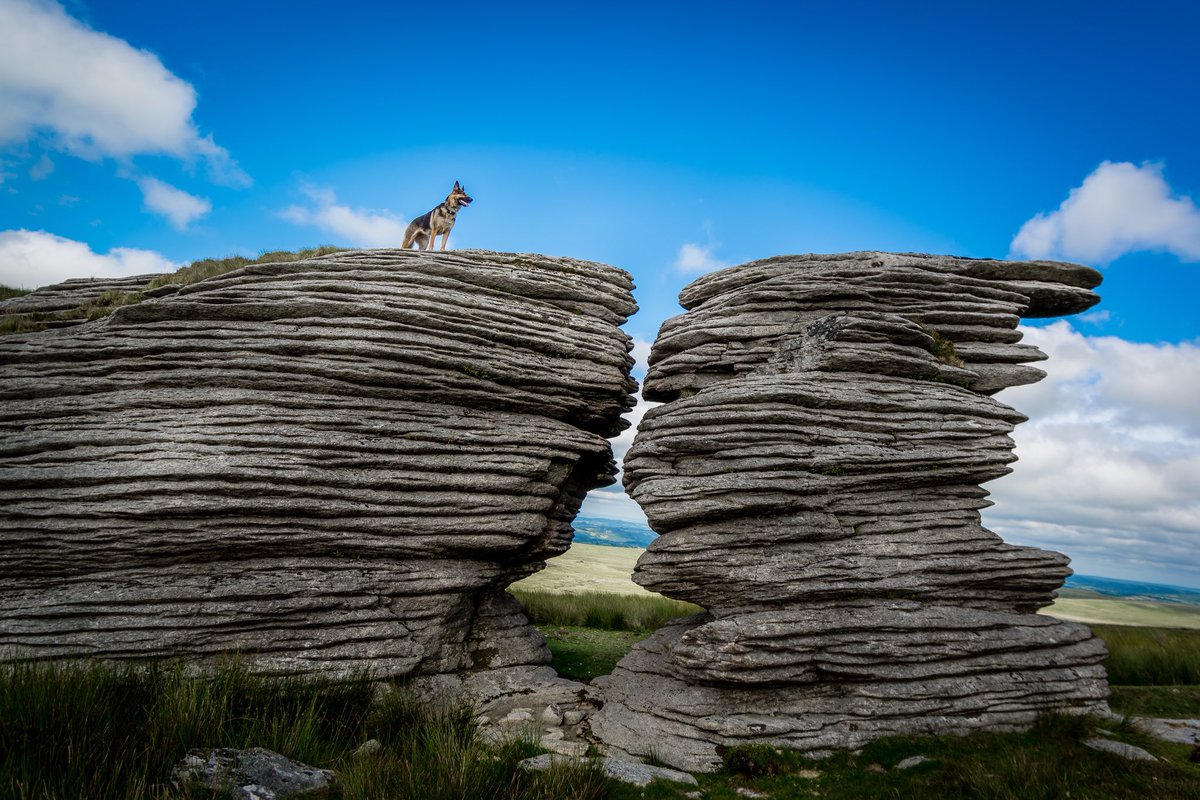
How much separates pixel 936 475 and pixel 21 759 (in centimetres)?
1657

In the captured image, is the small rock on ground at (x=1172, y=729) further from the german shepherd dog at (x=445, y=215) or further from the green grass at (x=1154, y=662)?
the german shepherd dog at (x=445, y=215)

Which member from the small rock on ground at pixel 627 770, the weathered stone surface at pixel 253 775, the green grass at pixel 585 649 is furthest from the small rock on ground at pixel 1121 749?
the weathered stone surface at pixel 253 775

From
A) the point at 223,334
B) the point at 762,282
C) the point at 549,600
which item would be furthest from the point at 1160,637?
the point at 223,334

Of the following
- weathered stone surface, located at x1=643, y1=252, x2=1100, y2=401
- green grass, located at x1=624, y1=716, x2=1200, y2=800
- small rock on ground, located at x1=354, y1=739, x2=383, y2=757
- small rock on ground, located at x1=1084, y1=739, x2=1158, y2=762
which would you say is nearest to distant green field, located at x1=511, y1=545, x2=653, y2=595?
weathered stone surface, located at x1=643, y1=252, x2=1100, y2=401

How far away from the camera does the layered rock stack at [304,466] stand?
12.8 m

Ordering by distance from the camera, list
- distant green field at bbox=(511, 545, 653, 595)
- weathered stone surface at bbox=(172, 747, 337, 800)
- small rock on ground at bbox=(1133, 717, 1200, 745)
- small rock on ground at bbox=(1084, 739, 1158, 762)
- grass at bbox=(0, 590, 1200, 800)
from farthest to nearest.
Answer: distant green field at bbox=(511, 545, 653, 595) < small rock on ground at bbox=(1133, 717, 1200, 745) < small rock on ground at bbox=(1084, 739, 1158, 762) < grass at bbox=(0, 590, 1200, 800) < weathered stone surface at bbox=(172, 747, 337, 800)

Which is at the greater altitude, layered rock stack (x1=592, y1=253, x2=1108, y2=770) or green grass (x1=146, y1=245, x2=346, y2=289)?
green grass (x1=146, y1=245, x2=346, y2=289)

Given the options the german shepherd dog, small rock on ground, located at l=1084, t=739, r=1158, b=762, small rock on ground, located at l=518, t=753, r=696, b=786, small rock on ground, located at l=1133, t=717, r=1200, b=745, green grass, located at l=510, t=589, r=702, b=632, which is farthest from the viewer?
green grass, located at l=510, t=589, r=702, b=632

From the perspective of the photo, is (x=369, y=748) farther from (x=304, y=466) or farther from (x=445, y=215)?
(x=445, y=215)

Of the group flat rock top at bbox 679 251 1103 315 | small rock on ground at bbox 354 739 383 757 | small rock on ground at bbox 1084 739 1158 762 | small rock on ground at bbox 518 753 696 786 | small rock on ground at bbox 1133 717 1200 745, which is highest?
flat rock top at bbox 679 251 1103 315

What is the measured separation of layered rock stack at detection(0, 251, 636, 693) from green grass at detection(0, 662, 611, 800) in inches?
60.7

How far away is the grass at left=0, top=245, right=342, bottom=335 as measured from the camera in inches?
676

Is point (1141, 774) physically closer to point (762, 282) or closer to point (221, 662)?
point (762, 282)

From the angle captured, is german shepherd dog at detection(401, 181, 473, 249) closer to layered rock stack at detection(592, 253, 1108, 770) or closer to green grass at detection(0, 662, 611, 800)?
layered rock stack at detection(592, 253, 1108, 770)
